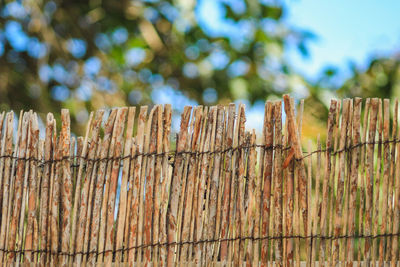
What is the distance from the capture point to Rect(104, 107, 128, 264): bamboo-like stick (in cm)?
144

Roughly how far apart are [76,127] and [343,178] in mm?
2797

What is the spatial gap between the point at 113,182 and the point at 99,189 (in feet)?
0.15

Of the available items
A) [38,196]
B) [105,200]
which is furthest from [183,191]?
[38,196]

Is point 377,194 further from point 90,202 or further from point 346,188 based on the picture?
point 90,202

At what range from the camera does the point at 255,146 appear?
1.42 m

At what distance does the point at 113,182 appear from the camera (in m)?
1.47

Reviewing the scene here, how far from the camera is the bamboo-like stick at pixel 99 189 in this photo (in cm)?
144

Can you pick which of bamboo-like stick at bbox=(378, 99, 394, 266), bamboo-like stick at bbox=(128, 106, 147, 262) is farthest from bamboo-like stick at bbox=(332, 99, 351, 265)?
bamboo-like stick at bbox=(128, 106, 147, 262)

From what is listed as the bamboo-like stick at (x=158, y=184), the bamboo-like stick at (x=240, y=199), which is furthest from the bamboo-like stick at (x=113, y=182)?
the bamboo-like stick at (x=240, y=199)

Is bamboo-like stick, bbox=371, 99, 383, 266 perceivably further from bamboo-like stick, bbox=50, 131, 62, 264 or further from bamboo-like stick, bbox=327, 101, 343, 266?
bamboo-like stick, bbox=50, 131, 62, 264

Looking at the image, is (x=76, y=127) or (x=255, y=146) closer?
(x=255, y=146)

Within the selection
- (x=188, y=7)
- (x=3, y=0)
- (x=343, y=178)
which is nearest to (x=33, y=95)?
(x=3, y=0)

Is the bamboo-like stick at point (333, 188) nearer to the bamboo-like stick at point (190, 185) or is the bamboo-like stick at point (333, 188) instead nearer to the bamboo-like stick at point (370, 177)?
the bamboo-like stick at point (370, 177)

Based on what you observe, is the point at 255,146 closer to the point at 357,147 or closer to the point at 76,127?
the point at 357,147
